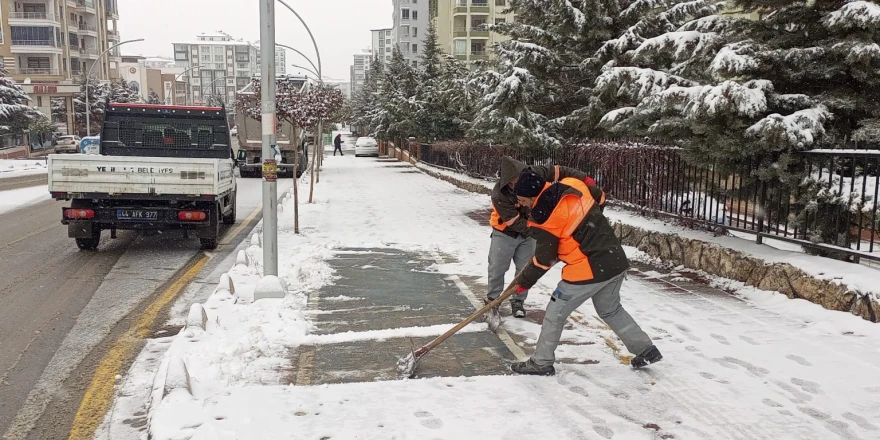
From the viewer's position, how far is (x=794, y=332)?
5.50 metres

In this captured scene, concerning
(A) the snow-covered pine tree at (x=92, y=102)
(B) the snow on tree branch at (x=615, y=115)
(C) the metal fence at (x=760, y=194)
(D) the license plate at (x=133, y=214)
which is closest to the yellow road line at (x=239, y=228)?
(D) the license plate at (x=133, y=214)

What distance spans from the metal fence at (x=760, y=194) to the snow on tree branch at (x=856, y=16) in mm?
1371

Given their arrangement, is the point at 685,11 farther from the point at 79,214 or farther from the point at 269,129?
the point at 79,214

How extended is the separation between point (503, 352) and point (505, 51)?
1119 centimetres

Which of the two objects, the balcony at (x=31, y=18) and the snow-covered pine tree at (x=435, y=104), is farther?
the balcony at (x=31, y=18)

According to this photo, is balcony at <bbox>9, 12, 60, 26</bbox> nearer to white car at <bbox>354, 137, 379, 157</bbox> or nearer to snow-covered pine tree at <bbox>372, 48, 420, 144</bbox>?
snow-covered pine tree at <bbox>372, 48, 420, 144</bbox>

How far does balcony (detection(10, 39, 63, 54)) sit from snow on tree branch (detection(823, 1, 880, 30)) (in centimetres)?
7017

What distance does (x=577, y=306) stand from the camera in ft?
14.8

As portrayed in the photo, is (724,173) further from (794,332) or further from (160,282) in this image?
(160,282)

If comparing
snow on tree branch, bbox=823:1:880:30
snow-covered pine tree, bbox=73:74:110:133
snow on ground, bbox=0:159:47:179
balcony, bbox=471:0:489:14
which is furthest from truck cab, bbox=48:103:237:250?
balcony, bbox=471:0:489:14

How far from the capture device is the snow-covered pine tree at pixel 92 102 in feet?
193

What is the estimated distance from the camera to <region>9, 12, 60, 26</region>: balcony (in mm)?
61312

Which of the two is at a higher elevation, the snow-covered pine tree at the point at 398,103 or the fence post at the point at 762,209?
the snow-covered pine tree at the point at 398,103

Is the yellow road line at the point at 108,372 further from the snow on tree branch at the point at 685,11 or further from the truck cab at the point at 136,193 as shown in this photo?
the snow on tree branch at the point at 685,11
